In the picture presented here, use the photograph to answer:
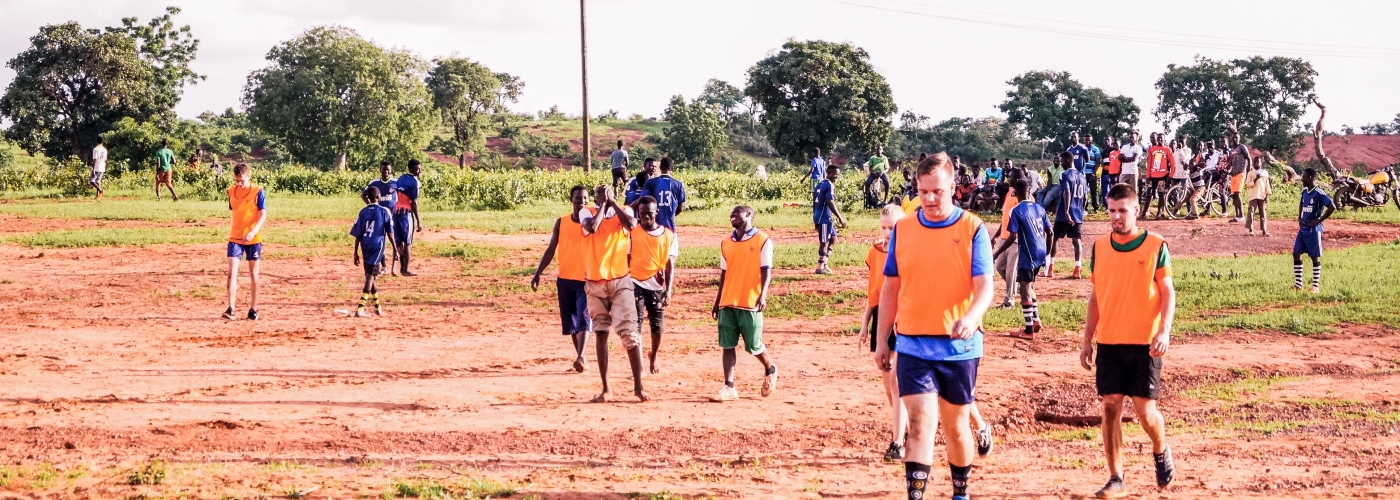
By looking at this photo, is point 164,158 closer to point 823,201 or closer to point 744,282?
point 823,201

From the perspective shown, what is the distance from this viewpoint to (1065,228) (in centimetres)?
1620

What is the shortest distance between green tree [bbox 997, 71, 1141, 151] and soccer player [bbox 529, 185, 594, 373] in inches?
2009

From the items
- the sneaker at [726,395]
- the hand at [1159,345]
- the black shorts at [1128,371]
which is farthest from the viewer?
the sneaker at [726,395]

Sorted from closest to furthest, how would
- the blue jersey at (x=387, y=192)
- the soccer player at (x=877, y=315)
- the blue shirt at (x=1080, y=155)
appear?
1. the soccer player at (x=877, y=315)
2. the blue jersey at (x=387, y=192)
3. the blue shirt at (x=1080, y=155)

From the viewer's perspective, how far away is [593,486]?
21.2 ft

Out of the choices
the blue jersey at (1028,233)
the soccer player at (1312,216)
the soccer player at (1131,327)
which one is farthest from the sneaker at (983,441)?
the soccer player at (1312,216)

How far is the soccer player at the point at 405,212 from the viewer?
16.3m

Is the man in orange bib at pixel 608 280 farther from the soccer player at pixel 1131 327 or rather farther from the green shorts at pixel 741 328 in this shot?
the soccer player at pixel 1131 327

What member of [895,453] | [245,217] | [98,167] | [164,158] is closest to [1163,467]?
[895,453]

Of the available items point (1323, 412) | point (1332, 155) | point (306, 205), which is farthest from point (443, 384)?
point (1332, 155)

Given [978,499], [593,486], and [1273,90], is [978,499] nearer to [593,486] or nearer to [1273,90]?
[593,486]

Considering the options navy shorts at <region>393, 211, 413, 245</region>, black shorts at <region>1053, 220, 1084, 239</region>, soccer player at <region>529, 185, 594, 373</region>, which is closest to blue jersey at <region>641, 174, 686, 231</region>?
navy shorts at <region>393, 211, 413, 245</region>

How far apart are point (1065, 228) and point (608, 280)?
365 inches

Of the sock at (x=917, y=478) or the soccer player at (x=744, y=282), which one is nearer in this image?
the sock at (x=917, y=478)
